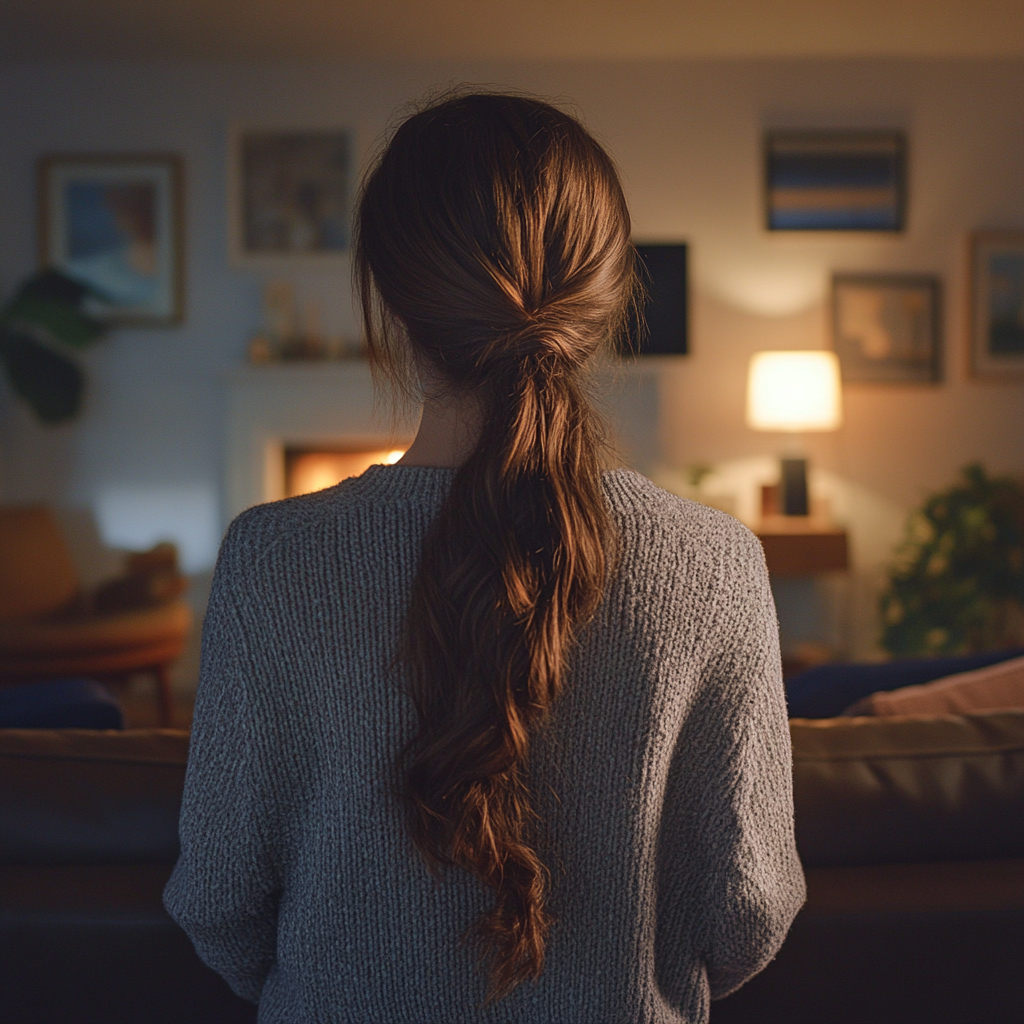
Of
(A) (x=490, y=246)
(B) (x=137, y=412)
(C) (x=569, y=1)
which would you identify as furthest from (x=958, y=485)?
(A) (x=490, y=246)

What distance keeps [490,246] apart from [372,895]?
0.45m

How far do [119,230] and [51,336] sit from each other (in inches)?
21.2

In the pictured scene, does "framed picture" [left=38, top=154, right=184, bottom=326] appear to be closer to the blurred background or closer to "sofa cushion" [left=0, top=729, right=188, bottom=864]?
the blurred background

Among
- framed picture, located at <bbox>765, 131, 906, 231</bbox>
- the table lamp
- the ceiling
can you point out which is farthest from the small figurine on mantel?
framed picture, located at <bbox>765, 131, 906, 231</bbox>

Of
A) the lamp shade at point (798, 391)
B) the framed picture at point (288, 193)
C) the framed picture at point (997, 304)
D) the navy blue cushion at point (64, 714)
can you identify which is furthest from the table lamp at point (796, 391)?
the navy blue cushion at point (64, 714)

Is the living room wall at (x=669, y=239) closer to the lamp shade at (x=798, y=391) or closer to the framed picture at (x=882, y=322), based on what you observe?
→ the framed picture at (x=882, y=322)

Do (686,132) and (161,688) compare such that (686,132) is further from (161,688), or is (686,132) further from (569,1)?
(161,688)

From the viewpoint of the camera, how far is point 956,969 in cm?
78

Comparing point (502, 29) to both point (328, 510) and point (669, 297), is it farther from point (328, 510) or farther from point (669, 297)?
point (328, 510)

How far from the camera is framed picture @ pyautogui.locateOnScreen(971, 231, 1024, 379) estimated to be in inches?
160

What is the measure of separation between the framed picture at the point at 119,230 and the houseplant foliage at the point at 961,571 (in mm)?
3213

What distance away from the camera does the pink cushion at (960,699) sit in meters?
1.01

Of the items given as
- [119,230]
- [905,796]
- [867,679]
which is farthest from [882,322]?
[905,796]

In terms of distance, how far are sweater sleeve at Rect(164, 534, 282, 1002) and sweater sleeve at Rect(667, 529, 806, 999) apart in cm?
30
